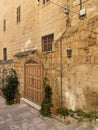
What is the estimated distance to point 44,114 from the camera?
294 inches

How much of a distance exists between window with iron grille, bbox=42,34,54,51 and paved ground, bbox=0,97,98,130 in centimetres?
305

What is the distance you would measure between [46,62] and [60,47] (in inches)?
43.9

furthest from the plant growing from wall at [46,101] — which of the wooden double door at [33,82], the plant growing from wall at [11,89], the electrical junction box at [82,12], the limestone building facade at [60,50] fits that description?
the plant growing from wall at [11,89]

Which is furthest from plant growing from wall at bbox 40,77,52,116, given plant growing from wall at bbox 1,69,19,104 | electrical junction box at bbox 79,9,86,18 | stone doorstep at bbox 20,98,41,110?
plant growing from wall at bbox 1,69,19,104

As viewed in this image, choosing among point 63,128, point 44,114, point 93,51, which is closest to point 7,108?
point 44,114

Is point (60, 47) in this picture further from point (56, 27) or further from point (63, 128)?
point (63, 128)

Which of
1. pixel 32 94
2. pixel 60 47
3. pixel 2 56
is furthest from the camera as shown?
pixel 2 56

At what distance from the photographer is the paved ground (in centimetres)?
640

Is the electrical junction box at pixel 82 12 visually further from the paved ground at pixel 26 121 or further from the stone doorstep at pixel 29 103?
the stone doorstep at pixel 29 103

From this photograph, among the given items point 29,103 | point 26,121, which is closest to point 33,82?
point 29,103

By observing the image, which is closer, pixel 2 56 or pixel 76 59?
pixel 76 59

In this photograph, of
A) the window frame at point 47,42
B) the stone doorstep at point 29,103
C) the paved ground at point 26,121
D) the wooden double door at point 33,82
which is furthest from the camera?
the window frame at point 47,42

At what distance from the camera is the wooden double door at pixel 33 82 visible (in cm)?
848

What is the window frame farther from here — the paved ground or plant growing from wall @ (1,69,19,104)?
the paved ground
